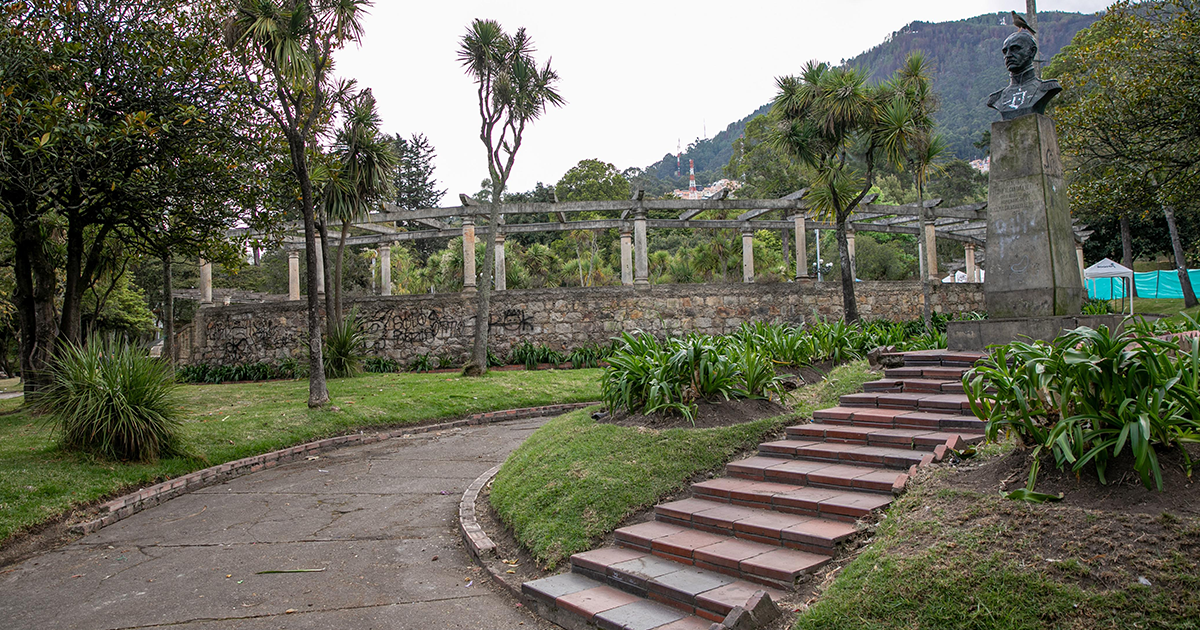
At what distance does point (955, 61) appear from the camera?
14100 centimetres

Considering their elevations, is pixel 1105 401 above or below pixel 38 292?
below

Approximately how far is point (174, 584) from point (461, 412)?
685 centimetres

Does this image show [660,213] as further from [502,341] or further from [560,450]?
[560,450]

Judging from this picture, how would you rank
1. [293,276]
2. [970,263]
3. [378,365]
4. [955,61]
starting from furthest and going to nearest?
[955,61] < [970,263] < [293,276] < [378,365]

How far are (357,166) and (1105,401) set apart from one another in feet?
46.2

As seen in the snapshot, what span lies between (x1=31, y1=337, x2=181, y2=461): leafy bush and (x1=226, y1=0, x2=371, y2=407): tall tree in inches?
109

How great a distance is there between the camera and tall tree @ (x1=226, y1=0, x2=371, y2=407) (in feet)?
32.6

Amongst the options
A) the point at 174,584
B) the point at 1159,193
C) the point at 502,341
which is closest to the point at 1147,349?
the point at 174,584

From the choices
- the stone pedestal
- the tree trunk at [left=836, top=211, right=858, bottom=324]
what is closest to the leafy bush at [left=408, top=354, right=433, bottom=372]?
the tree trunk at [left=836, top=211, right=858, bottom=324]

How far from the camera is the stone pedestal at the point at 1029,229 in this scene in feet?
22.7

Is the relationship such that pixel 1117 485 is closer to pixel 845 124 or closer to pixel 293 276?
pixel 845 124

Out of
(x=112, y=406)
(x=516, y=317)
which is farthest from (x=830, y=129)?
(x=112, y=406)

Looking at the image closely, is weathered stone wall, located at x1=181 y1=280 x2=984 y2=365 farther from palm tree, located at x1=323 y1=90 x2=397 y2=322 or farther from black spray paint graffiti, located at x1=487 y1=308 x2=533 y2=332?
palm tree, located at x1=323 y1=90 x2=397 y2=322

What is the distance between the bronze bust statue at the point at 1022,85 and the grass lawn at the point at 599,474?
11.3 feet
